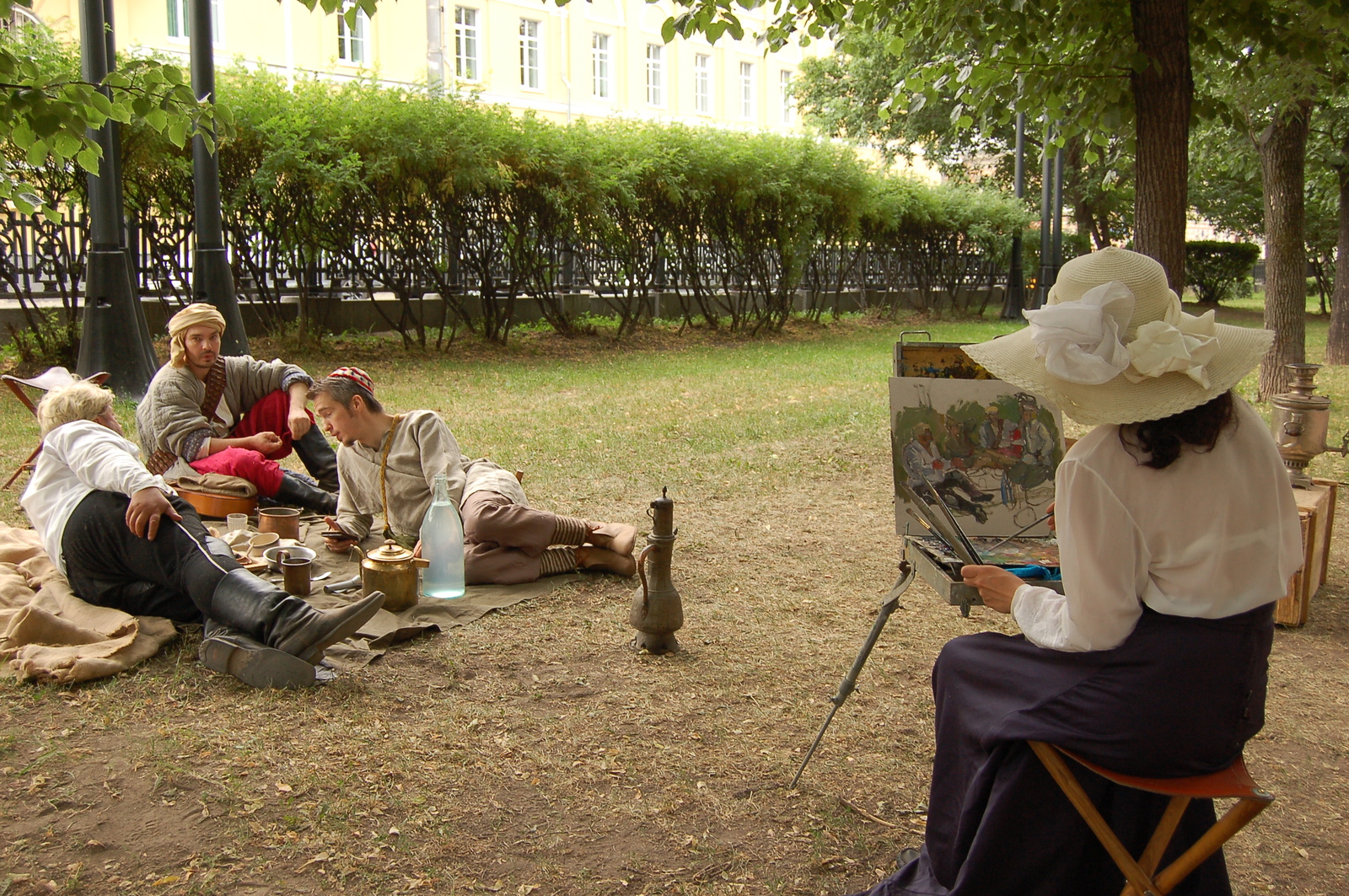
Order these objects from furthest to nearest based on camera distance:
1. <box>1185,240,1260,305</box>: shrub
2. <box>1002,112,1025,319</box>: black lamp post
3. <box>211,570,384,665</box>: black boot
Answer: <box>1185,240,1260,305</box>: shrub
<box>1002,112,1025,319</box>: black lamp post
<box>211,570,384,665</box>: black boot

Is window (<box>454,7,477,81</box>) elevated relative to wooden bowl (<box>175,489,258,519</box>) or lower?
elevated

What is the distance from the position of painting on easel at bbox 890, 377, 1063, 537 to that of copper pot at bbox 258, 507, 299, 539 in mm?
3332

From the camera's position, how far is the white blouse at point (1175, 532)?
6.71 ft

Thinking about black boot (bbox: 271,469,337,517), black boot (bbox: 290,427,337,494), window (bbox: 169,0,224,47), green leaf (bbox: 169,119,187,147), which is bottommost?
black boot (bbox: 271,469,337,517)

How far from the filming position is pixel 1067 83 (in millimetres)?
6090

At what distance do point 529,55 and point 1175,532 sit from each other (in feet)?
109

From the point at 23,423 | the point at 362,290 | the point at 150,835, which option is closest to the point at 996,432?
the point at 150,835

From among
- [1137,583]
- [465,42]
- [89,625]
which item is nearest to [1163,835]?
[1137,583]

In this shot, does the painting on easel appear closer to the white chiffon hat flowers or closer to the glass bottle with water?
the white chiffon hat flowers

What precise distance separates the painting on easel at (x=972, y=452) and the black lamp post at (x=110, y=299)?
7.55m

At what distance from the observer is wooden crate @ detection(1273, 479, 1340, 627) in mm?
4469

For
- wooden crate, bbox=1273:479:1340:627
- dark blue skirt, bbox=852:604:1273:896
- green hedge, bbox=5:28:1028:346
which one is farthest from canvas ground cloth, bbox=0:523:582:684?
green hedge, bbox=5:28:1028:346

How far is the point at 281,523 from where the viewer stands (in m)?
5.37

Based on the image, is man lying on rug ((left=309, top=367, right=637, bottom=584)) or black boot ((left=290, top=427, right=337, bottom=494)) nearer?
man lying on rug ((left=309, top=367, right=637, bottom=584))
